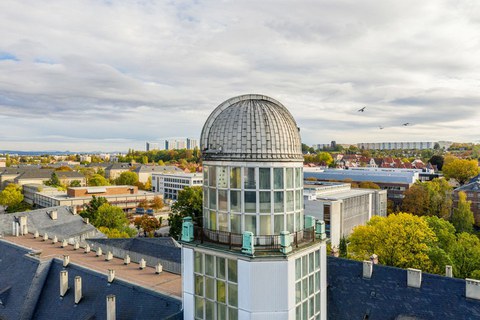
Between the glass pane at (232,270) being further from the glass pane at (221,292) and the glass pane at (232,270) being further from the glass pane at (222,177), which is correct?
the glass pane at (222,177)

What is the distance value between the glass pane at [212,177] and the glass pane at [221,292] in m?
4.17

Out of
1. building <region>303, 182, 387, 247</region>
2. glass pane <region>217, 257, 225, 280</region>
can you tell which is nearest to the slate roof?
glass pane <region>217, 257, 225, 280</region>

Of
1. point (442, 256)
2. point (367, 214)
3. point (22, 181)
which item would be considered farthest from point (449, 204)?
point (22, 181)

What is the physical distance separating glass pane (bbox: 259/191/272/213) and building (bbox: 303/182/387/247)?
51780 mm

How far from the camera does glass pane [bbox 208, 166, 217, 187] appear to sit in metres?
15.8

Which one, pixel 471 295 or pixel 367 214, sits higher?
pixel 471 295

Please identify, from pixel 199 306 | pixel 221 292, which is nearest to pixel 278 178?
pixel 221 292

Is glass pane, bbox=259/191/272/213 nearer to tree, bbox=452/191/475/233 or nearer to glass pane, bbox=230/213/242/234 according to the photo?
glass pane, bbox=230/213/242/234

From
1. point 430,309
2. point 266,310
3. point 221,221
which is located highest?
point 221,221

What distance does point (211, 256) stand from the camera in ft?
51.5

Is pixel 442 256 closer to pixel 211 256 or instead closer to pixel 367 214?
pixel 211 256

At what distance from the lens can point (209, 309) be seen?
16.0 m

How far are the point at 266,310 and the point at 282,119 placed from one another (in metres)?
7.98

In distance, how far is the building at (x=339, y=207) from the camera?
65.2 m
